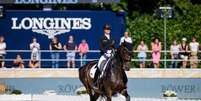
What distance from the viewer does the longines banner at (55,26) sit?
32156 millimetres

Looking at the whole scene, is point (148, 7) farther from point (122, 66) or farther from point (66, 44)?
point (122, 66)

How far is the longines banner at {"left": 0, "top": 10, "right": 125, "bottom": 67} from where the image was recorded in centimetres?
3216

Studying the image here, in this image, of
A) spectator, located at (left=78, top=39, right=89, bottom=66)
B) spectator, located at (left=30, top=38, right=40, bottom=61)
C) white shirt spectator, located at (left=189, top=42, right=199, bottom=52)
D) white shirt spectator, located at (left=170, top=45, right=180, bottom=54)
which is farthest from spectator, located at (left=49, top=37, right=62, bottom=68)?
white shirt spectator, located at (left=189, top=42, right=199, bottom=52)

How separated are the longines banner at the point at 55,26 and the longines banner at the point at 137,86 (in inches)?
76.6

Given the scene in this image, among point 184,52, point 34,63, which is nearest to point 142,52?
point 184,52

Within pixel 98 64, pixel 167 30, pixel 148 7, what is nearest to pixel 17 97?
pixel 98 64

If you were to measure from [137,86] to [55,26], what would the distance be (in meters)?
4.35

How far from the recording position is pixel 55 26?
32.1 metres

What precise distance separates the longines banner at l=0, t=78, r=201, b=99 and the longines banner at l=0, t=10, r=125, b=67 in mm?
1946

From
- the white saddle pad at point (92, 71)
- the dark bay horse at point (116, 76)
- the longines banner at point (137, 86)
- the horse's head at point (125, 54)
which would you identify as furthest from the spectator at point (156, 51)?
the horse's head at point (125, 54)

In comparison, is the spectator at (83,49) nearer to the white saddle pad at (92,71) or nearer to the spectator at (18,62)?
the spectator at (18,62)

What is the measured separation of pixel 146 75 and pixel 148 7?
9.94 metres

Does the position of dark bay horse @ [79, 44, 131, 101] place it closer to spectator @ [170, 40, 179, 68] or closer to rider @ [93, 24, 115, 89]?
rider @ [93, 24, 115, 89]

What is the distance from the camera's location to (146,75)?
30625 mm
